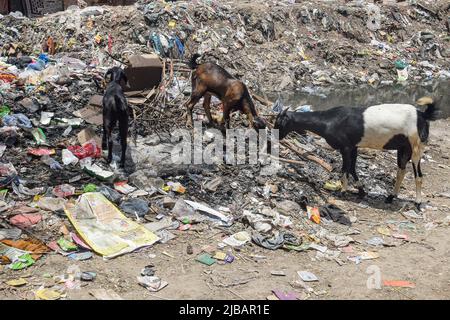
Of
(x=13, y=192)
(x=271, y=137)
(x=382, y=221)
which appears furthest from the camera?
(x=271, y=137)

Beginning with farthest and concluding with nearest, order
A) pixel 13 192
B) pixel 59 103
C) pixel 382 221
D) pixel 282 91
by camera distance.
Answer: pixel 282 91 < pixel 59 103 < pixel 382 221 < pixel 13 192

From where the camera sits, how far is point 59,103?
8.75 meters

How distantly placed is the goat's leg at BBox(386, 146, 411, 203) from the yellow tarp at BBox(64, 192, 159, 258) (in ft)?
12.6

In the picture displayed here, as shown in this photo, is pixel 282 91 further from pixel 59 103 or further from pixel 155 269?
pixel 155 269

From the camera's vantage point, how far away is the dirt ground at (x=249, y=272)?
4.75 m

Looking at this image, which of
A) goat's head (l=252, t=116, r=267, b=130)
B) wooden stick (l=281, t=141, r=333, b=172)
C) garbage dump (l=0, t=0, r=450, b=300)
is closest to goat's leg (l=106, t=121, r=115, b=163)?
garbage dump (l=0, t=0, r=450, b=300)

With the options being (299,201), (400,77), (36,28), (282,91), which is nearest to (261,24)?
(282,91)

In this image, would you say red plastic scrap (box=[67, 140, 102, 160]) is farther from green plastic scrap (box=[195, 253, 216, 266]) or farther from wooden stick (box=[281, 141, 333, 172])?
→ wooden stick (box=[281, 141, 333, 172])

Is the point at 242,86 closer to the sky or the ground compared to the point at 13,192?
closer to the sky

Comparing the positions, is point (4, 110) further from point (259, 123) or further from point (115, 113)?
point (259, 123)

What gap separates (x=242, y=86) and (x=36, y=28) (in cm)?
921

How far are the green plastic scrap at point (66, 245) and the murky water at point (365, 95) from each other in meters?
8.89

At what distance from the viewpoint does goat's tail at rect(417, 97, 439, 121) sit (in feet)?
22.0

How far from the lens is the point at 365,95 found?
1496 centimetres
